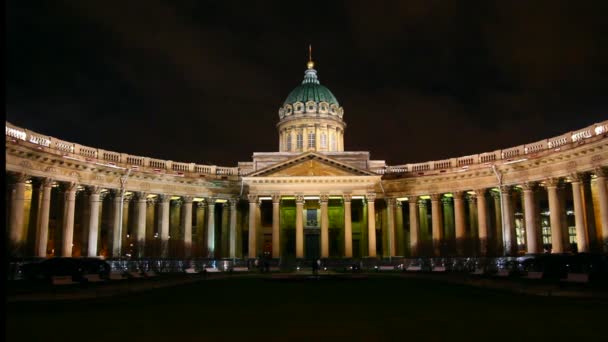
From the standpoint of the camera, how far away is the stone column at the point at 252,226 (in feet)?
196

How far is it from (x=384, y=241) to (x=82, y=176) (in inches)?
1342

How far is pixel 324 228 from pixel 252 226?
8.07 metres

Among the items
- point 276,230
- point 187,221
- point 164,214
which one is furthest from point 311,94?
point 164,214

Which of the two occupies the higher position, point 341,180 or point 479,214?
point 341,180

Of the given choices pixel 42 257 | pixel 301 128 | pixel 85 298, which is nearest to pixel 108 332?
pixel 85 298

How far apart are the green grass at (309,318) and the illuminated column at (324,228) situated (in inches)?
1487

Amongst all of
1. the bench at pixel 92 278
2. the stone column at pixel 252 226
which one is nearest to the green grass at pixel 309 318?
the bench at pixel 92 278

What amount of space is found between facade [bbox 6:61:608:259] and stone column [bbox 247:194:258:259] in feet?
0.44

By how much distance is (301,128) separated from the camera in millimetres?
81812

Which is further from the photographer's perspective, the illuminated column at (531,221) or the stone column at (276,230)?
the stone column at (276,230)

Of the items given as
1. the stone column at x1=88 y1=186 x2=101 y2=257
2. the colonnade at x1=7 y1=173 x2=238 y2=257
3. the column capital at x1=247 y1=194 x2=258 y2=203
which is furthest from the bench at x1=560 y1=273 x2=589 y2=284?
the stone column at x1=88 y1=186 x2=101 y2=257

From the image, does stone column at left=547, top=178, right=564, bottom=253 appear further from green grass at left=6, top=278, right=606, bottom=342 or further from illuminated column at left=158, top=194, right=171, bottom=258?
illuminated column at left=158, top=194, right=171, bottom=258

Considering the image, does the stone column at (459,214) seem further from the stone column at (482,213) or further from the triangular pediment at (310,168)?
the triangular pediment at (310,168)

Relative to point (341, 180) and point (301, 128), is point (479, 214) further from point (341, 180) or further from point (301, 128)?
point (301, 128)
